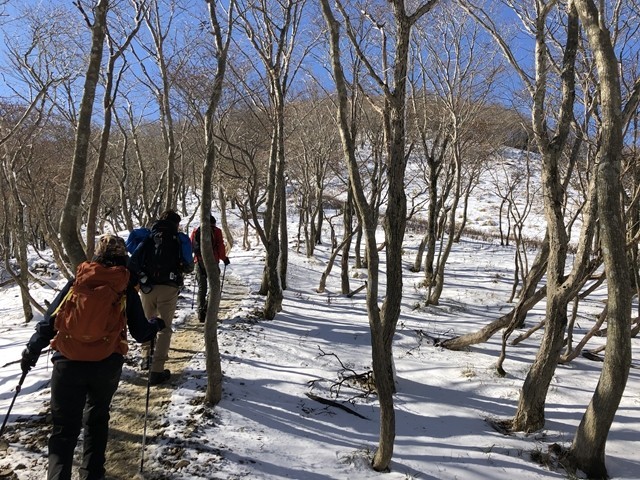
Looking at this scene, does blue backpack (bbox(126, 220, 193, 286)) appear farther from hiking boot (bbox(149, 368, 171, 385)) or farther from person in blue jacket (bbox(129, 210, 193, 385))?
hiking boot (bbox(149, 368, 171, 385))

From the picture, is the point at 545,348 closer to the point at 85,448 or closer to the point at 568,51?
the point at 568,51

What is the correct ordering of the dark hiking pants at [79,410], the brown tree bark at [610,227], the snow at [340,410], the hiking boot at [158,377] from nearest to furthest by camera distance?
the dark hiking pants at [79,410] < the brown tree bark at [610,227] < the snow at [340,410] < the hiking boot at [158,377]

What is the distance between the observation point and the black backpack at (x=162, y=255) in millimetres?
4664

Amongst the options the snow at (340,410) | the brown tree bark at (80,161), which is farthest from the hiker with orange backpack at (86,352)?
the brown tree bark at (80,161)

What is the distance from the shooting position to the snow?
11.5 ft

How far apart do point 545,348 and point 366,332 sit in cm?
351

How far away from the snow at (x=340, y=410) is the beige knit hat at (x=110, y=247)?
1770mm

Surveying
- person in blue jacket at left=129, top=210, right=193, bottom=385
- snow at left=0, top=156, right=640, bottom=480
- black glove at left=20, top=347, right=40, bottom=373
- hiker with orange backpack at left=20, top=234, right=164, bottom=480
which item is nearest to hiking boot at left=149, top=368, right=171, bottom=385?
person in blue jacket at left=129, top=210, right=193, bottom=385

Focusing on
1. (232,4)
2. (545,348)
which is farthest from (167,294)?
(545,348)

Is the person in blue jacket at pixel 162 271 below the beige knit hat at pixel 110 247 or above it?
below

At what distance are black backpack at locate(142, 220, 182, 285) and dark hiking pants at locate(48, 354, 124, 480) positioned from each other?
1819 mm

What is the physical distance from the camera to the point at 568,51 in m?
4.41

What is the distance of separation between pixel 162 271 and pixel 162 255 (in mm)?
189

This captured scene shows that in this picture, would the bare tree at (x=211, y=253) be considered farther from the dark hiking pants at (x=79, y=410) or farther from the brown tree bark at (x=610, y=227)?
the brown tree bark at (x=610, y=227)
